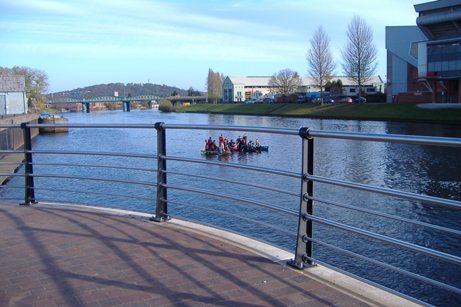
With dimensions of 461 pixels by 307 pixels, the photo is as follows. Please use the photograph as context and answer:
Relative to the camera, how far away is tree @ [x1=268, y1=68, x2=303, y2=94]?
12938 centimetres

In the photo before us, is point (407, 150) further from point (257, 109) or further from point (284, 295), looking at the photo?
point (257, 109)

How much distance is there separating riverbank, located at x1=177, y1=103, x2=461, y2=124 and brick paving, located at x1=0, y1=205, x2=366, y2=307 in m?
52.6

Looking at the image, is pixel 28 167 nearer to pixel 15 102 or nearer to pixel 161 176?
pixel 161 176

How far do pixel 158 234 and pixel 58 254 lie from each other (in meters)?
1.06

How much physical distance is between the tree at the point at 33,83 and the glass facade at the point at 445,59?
82693 millimetres

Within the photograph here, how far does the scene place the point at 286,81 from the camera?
130 m

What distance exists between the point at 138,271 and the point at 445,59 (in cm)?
6873

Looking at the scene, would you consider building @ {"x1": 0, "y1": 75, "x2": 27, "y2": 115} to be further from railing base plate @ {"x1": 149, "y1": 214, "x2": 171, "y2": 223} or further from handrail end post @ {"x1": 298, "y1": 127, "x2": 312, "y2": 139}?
handrail end post @ {"x1": 298, "y1": 127, "x2": 312, "y2": 139}

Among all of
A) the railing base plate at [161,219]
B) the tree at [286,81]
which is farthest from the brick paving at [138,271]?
the tree at [286,81]

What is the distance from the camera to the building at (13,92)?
72562 mm

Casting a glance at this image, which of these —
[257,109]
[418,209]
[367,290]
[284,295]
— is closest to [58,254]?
[284,295]

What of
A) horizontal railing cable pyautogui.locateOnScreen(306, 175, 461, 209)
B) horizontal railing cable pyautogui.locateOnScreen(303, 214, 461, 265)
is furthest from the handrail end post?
horizontal railing cable pyautogui.locateOnScreen(303, 214, 461, 265)

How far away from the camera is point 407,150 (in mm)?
31594

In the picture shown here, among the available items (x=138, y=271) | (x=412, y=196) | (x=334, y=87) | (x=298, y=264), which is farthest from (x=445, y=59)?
(x=138, y=271)
